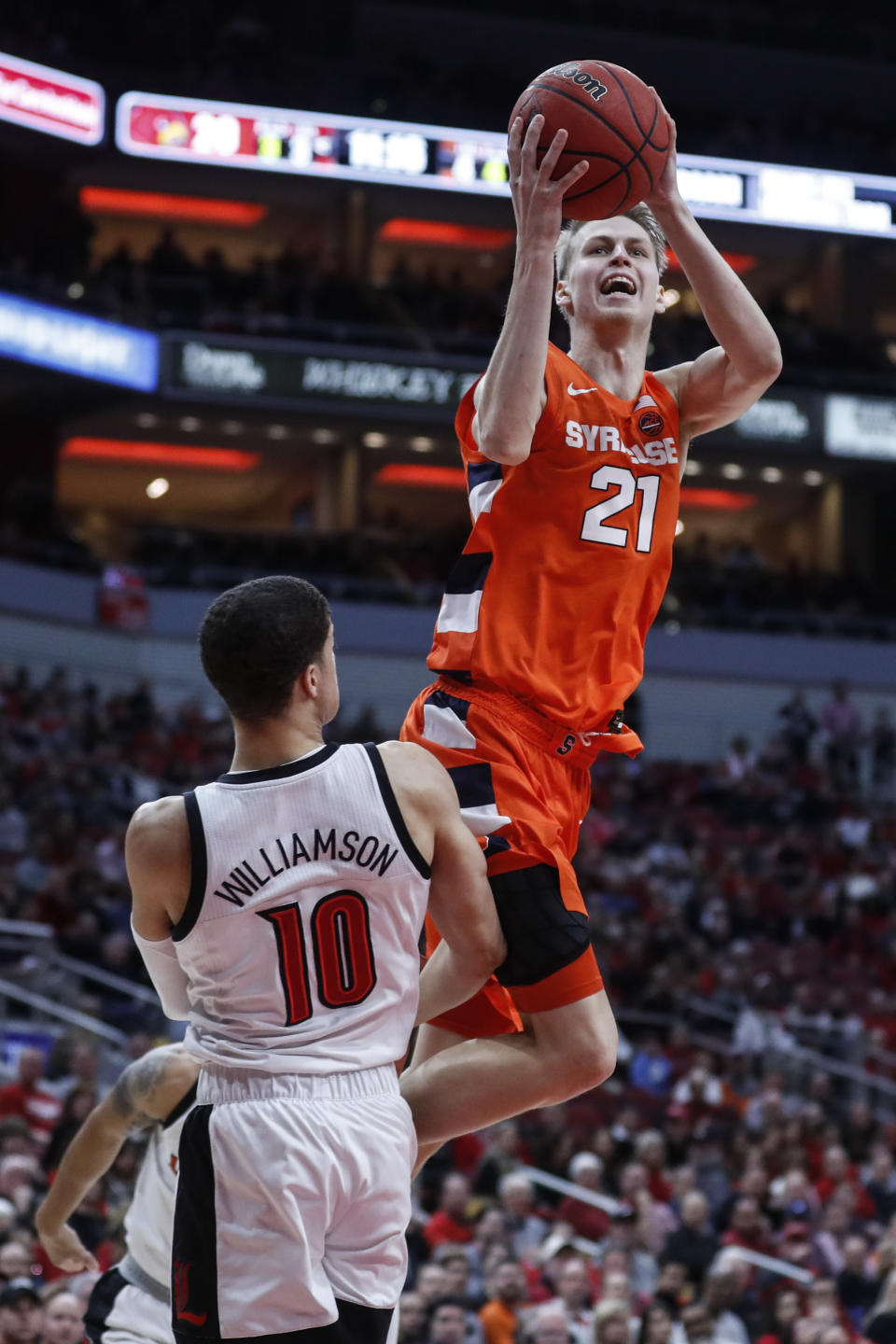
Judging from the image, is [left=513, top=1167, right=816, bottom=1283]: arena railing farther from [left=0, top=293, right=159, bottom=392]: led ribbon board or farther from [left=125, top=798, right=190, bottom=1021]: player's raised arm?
[left=0, top=293, right=159, bottom=392]: led ribbon board

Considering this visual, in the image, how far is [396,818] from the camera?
3631 millimetres

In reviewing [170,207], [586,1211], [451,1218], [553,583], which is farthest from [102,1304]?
[170,207]

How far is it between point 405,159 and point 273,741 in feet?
82.9

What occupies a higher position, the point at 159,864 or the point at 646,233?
the point at 646,233

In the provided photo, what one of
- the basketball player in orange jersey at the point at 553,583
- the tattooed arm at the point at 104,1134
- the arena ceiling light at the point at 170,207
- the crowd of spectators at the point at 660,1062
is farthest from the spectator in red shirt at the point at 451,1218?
the arena ceiling light at the point at 170,207

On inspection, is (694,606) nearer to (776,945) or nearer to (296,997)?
(776,945)

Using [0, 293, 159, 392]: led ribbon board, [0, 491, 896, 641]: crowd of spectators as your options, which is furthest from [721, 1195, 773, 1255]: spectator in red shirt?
[0, 293, 159, 392]: led ribbon board

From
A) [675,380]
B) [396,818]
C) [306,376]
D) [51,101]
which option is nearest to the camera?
[396,818]

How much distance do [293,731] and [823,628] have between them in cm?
2523

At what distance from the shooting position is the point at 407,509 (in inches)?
1328

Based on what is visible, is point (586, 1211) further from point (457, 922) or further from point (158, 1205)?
point (457, 922)

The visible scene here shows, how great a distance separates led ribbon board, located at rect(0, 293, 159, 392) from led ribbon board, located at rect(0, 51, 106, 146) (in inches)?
121

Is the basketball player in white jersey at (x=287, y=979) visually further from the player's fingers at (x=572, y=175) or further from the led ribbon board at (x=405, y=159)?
the led ribbon board at (x=405, y=159)

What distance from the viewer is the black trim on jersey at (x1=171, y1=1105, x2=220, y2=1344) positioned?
11.8 ft
